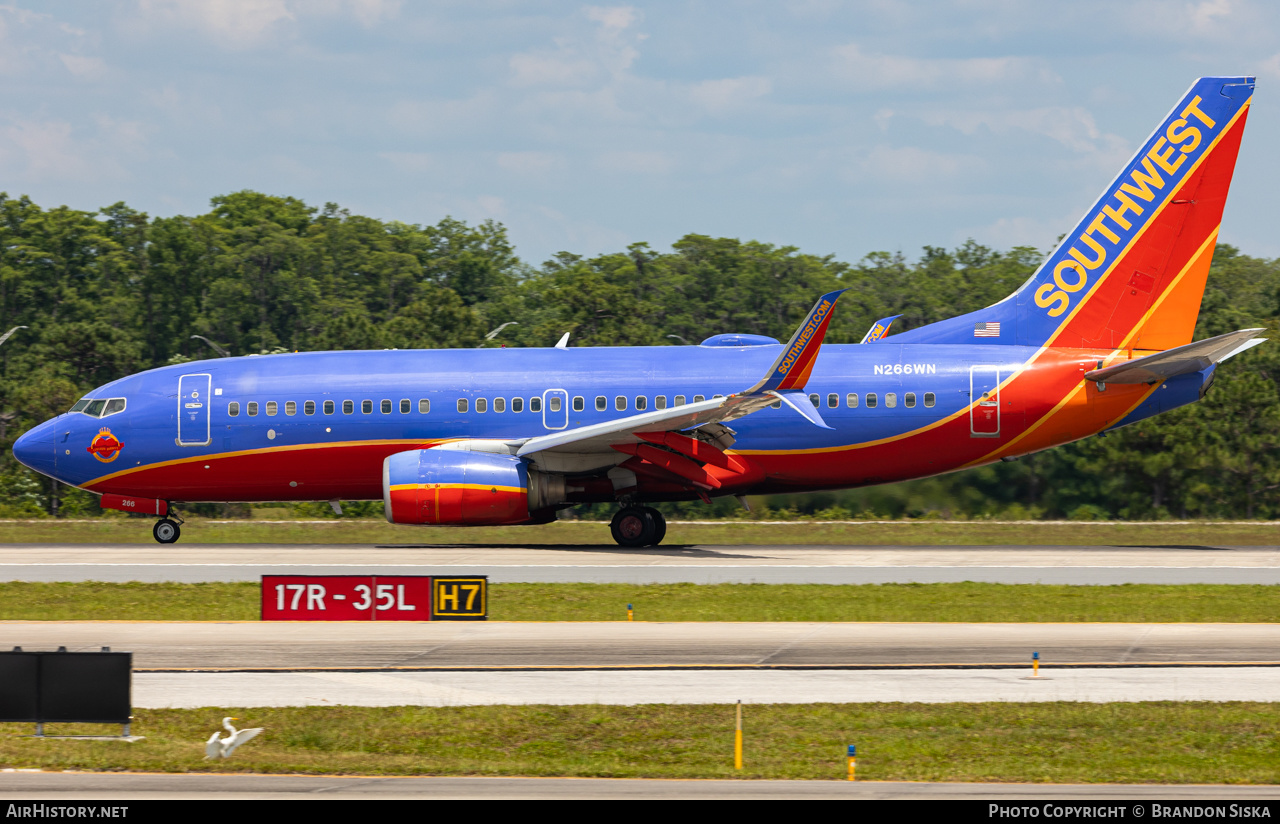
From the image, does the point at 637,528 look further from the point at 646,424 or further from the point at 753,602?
the point at 753,602

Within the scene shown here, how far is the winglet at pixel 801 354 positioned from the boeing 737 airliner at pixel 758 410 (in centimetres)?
266

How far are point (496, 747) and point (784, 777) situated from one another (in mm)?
3110

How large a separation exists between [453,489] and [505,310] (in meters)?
56.3

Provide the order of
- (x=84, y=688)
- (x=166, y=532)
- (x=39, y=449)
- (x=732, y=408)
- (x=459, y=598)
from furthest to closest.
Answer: (x=166, y=532), (x=39, y=449), (x=732, y=408), (x=459, y=598), (x=84, y=688)

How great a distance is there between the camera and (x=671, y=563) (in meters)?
28.1

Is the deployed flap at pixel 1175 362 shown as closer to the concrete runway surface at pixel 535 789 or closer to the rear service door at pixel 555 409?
the rear service door at pixel 555 409

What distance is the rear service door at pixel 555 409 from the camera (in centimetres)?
3198

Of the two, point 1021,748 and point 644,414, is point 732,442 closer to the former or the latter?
point 644,414

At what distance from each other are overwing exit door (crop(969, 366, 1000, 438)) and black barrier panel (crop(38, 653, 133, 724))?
2295 cm

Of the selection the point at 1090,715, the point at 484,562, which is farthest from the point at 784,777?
the point at 484,562

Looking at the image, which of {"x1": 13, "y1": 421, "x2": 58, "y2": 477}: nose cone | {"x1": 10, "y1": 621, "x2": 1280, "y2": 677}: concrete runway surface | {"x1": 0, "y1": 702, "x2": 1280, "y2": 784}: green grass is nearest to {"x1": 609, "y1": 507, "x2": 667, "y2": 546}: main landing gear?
{"x1": 10, "y1": 621, "x2": 1280, "y2": 677}: concrete runway surface

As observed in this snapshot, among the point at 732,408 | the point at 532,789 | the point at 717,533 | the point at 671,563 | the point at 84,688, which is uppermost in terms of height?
the point at 732,408

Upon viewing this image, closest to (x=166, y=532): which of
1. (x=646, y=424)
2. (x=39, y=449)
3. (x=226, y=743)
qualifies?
(x=39, y=449)

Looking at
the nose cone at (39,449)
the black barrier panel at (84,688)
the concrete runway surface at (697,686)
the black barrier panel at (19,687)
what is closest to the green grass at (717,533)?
the nose cone at (39,449)
